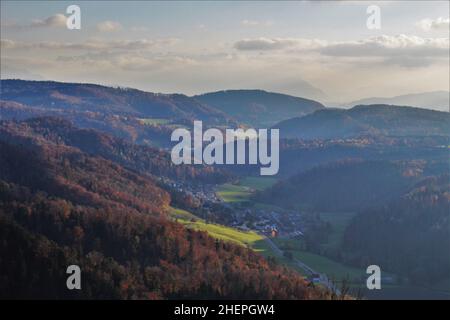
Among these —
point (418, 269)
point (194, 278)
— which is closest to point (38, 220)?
point (194, 278)

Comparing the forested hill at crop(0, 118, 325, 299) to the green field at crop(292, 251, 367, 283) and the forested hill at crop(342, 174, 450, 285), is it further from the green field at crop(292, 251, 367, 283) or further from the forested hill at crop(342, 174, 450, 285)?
the forested hill at crop(342, 174, 450, 285)

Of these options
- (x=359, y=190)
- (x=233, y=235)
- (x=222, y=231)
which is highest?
(x=359, y=190)

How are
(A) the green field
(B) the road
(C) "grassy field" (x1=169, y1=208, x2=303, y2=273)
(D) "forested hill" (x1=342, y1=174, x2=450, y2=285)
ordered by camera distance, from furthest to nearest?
(D) "forested hill" (x1=342, y1=174, x2=450, y2=285), (C) "grassy field" (x1=169, y1=208, x2=303, y2=273), (A) the green field, (B) the road

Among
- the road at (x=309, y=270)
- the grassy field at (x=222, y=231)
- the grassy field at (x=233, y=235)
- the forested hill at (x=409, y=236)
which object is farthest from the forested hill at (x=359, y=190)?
the road at (x=309, y=270)

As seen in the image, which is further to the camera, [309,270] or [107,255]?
Result: [309,270]

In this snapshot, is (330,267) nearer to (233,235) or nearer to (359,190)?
(233,235)

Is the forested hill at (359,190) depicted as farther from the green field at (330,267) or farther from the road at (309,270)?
the green field at (330,267)

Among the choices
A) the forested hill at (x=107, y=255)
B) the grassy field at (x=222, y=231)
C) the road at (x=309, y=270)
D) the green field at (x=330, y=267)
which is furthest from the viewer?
the grassy field at (x=222, y=231)

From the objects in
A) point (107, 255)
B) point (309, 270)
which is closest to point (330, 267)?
point (309, 270)

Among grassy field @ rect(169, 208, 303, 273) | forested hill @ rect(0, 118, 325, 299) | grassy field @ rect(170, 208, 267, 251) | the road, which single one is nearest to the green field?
the road
